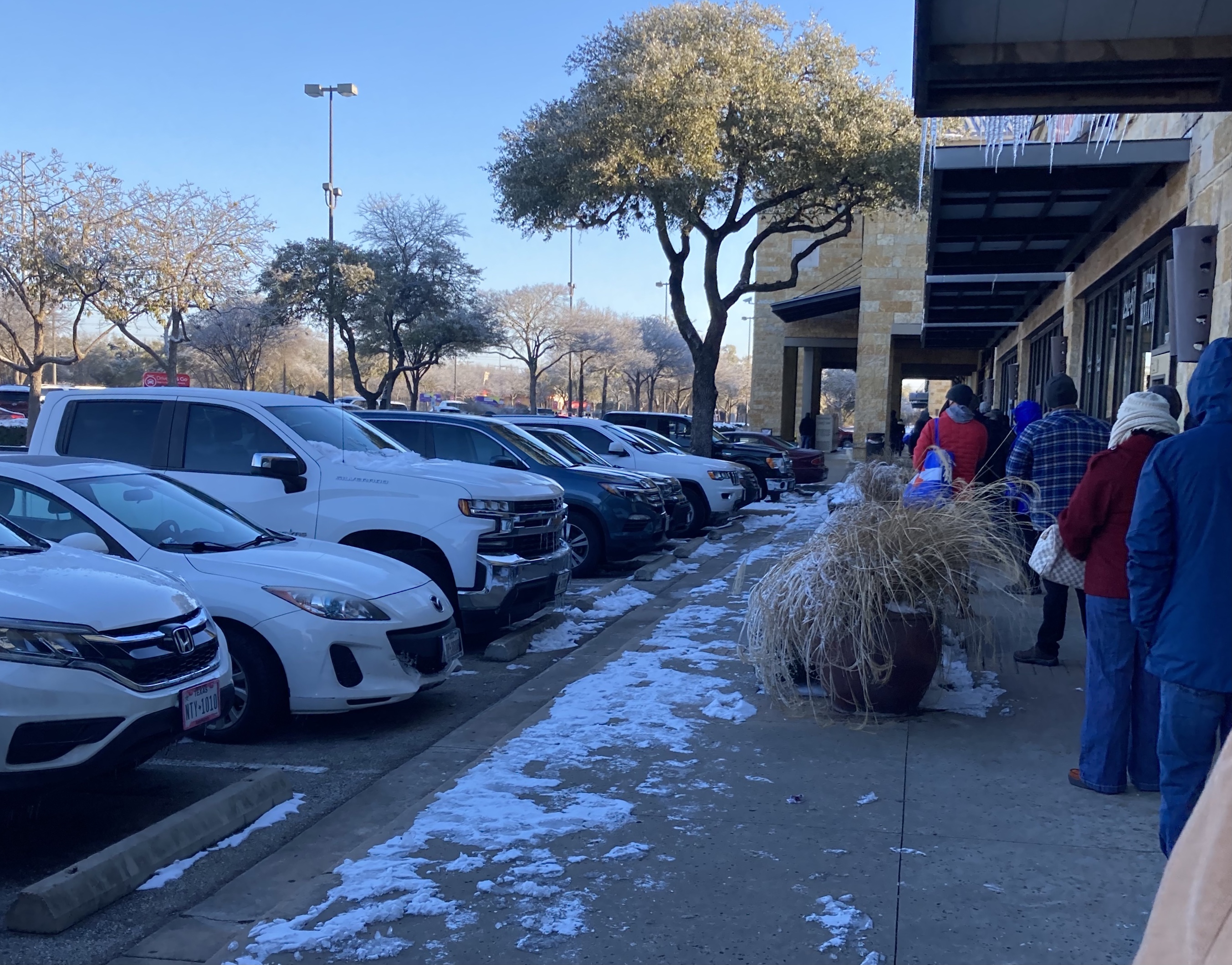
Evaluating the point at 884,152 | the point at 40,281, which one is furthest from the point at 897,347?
the point at 40,281

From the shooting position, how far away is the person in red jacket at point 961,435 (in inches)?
367

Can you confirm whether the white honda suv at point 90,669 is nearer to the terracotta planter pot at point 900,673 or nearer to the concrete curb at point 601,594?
the terracotta planter pot at point 900,673

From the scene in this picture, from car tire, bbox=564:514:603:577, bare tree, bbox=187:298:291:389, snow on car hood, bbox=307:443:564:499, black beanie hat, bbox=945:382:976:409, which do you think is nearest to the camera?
snow on car hood, bbox=307:443:564:499

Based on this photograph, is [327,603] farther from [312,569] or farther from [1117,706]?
[1117,706]

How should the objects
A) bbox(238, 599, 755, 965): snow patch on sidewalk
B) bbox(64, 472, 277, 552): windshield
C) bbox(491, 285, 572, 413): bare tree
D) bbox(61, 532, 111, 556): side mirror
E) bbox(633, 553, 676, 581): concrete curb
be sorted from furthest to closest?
1. bbox(491, 285, 572, 413): bare tree
2. bbox(633, 553, 676, 581): concrete curb
3. bbox(64, 472, 277, 552): windshield
4. bbox(61, 532, 111, 556): side mirror
5. bbox(238, 599, 755, 965): snow patch on sidewalk

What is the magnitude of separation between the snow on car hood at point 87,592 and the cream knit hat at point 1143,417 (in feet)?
13.3

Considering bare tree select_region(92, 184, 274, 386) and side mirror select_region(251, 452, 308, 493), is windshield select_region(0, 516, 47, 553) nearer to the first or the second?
side mirror select_region(251, 452, 308, 493)

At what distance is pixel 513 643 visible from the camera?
800 centimetres

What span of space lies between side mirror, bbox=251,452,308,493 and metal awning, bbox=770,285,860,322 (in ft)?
90.0

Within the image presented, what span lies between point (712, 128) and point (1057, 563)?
17.8 m

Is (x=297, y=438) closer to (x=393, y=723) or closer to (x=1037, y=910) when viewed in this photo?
(x=393, y=723)

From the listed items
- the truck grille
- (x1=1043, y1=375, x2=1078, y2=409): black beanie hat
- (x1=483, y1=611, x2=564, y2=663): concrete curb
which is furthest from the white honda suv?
(x1=1043, y1=375, x2=1078, y2=409): black beanie hat

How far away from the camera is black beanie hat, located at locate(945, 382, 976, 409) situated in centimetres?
927

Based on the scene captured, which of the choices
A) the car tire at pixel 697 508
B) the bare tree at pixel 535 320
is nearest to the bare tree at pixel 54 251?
the car tire at pixel 697 508
